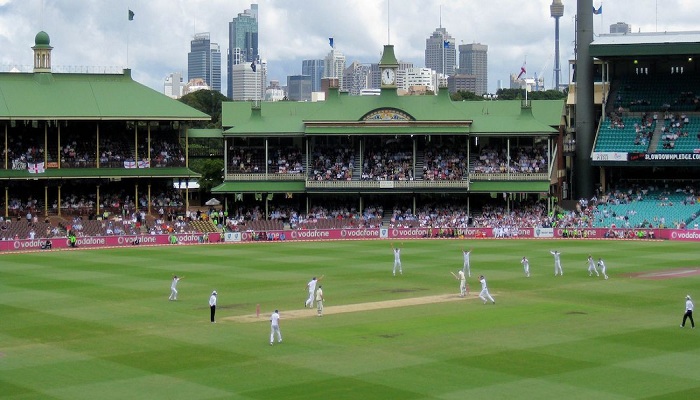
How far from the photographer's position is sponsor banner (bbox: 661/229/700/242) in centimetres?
7150

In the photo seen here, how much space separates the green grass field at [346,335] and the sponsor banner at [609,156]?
24740 millimetres

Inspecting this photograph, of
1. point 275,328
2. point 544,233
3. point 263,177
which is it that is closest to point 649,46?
point 544,233

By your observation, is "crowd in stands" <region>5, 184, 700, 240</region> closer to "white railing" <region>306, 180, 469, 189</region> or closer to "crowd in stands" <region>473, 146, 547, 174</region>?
"white railing" <region>306, 180, 469, 189</region>

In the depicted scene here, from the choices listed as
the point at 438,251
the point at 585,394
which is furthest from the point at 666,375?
the point at 438,251

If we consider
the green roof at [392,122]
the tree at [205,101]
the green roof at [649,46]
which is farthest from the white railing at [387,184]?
the tree at [205,101]

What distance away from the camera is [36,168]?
249 ft

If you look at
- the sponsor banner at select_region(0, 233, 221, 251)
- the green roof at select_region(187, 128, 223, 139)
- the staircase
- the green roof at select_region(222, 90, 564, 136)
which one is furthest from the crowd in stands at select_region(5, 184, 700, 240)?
the green roof at select_region(222, 90, 564, 136)

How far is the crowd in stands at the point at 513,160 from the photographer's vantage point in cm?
8069

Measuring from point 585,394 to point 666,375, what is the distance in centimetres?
331

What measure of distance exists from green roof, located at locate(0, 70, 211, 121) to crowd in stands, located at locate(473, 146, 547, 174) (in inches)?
825

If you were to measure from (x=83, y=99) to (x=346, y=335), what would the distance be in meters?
51.2

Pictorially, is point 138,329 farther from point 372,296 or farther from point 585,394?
point 585,394

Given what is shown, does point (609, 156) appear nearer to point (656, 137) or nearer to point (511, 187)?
point (656, 137)

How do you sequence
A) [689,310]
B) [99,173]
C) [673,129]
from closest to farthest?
[689,310], [99,173], [673,129]
